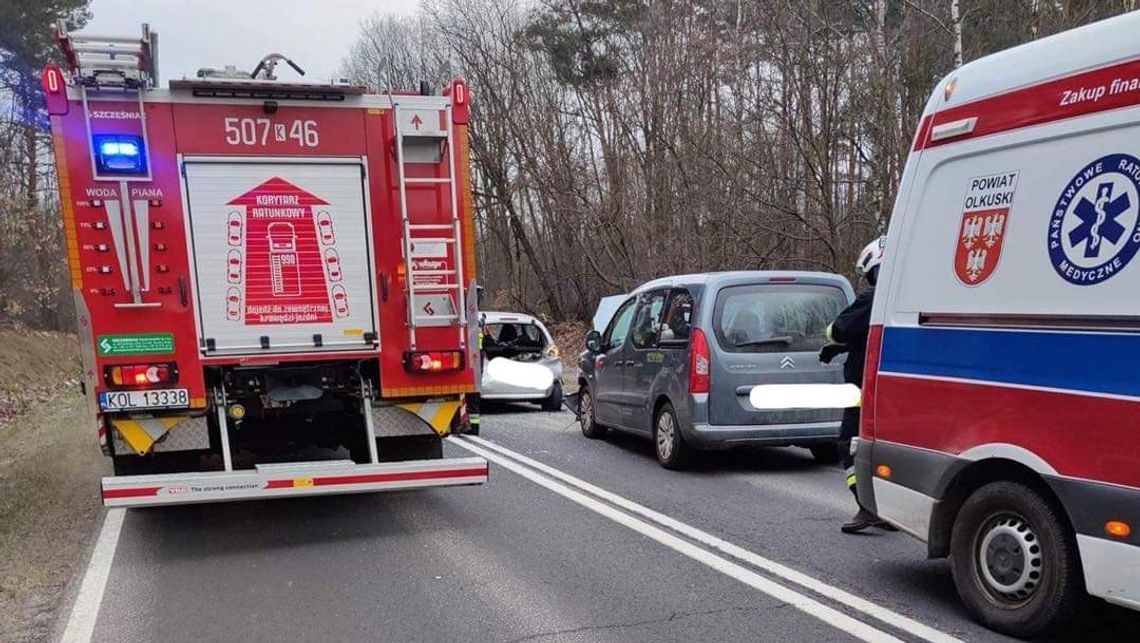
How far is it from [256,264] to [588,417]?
5.28m

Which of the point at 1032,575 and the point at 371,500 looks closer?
the point at 1032,575

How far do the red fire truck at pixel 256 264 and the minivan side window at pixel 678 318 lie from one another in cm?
235

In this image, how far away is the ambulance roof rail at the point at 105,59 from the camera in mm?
5617

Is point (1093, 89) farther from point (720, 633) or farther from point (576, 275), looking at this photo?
point (576, 275)

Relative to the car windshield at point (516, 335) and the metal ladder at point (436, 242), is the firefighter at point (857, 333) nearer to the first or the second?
the metal ladder at point (436, 242)

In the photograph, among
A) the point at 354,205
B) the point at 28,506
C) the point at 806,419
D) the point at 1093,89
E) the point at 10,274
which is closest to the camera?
the point at 1093,89

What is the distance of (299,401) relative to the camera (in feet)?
20.9

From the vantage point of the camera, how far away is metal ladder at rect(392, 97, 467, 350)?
6.24 metres

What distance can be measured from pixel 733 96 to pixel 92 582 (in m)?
15.9

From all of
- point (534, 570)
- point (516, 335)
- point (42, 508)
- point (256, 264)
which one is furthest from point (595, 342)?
point (42, 508)

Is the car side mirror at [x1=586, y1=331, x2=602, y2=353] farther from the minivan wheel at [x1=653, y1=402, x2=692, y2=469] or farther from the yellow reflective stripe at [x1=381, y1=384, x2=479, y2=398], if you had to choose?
the yellow reflective stripe at [x1=381, y1=384, x2=479, y2=398]

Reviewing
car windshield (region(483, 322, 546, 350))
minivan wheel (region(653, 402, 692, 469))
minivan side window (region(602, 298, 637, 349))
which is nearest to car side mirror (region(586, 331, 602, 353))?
minivan side window (region(602, 298, 637, 349))

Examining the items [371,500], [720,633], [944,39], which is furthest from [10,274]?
[720,633]

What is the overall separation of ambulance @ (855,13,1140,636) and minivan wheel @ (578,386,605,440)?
587 centimetres
